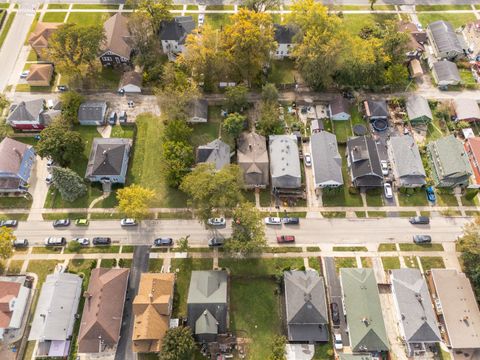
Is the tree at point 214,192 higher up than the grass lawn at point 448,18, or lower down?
lower down

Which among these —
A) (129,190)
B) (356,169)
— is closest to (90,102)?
(129,190)

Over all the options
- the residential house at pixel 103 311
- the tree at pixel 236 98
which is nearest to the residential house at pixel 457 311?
the tree at pixel 236 98

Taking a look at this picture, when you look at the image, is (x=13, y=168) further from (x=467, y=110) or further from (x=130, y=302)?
(x=467, y=110)

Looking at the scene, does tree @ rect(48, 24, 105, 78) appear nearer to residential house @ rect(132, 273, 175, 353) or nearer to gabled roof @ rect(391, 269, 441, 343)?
residential house @ rect(132, 273, 175, 353)

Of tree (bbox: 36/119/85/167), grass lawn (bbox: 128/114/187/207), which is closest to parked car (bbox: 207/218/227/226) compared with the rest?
grass lawn (bbox: 128/114/187/207)

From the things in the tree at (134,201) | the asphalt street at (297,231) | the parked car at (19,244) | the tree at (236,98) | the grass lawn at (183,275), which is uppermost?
the tree at (236,98)

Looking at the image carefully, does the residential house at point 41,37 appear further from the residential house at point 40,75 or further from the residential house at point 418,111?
the residential house at point 418,111
